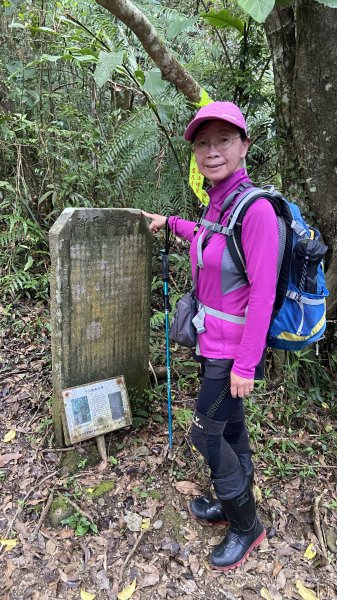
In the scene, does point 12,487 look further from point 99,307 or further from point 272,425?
point 272,425

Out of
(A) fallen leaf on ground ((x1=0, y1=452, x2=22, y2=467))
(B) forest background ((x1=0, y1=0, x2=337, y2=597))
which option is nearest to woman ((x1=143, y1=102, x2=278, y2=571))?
(B) forest background ((x1=0, y1=0, x2=337, y2=597))

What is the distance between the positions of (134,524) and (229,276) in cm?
180

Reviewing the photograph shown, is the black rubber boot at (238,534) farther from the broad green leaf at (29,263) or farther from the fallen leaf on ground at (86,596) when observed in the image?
the broad green leaf at (29,263)

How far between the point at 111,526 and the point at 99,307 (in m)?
1.47

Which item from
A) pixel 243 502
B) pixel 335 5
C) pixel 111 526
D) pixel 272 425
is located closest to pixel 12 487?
pixel 111 526

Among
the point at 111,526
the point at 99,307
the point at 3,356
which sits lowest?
the point at 111,526

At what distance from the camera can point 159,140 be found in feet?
13.5

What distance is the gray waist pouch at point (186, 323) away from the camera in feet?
7.39

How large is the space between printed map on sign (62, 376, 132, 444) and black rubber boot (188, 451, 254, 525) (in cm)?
80

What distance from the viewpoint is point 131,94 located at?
496cm

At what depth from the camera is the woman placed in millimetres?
1835

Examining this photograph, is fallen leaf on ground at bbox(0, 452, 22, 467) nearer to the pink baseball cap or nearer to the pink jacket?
the pink jacket

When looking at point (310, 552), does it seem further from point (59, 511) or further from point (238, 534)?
point (59, 511)

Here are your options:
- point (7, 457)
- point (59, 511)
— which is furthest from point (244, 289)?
point (7, 457)
